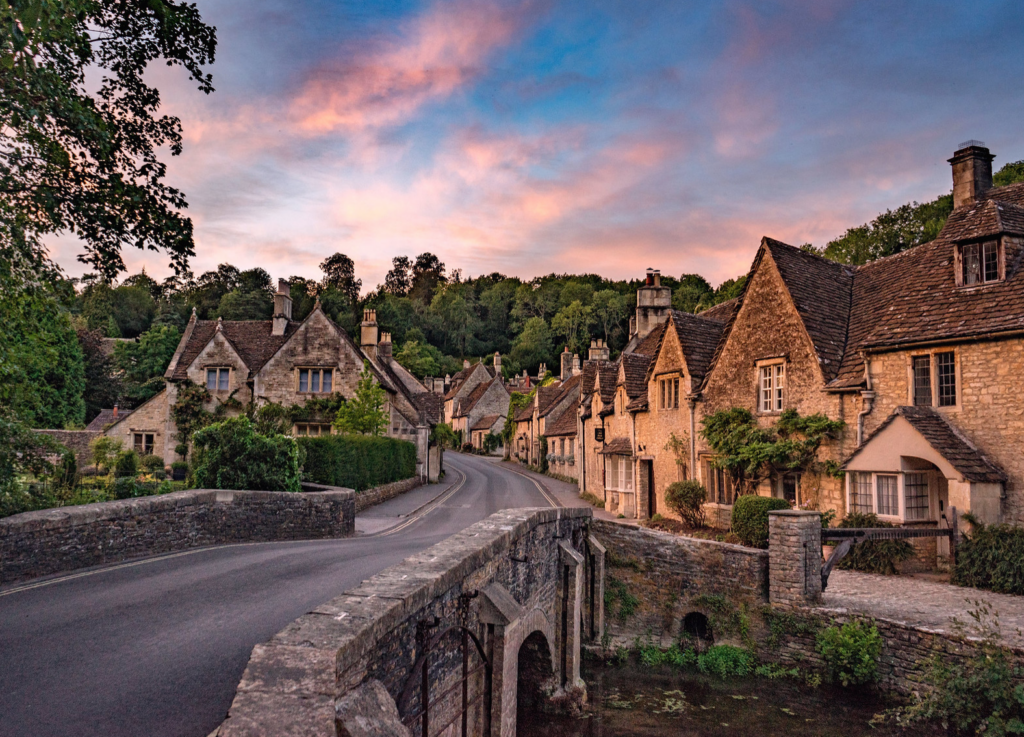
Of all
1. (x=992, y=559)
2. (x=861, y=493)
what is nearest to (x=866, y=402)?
(x=861, y=493)

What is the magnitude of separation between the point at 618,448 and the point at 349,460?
11652mm

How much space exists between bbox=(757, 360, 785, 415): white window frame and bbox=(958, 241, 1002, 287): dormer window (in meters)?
5.47

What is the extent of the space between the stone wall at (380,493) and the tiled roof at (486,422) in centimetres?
4095

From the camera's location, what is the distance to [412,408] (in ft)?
137

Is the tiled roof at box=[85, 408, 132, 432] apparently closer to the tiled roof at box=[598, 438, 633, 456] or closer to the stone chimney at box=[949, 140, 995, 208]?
the tiled roof at box=[598, 438, 633, 456]

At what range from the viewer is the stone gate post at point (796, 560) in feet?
51.1

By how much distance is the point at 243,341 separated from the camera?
3859 cm

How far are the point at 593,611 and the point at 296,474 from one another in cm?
971

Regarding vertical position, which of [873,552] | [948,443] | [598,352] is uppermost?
[598,352]

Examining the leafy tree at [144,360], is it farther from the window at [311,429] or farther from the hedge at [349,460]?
the hedge at [349,460]

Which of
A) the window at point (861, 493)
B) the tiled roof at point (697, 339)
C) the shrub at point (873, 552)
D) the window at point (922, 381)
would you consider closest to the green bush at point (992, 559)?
the shrub at point (873, 552)

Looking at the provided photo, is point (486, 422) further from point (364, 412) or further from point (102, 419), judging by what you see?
point (364, 412)

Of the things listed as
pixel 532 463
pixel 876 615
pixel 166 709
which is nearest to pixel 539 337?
pixel 532 463

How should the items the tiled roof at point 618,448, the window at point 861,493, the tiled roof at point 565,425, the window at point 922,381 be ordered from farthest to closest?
the tiled roof at point 565,425
the tiled roof at point 618,448
the window at point 861,493
the window at point 922,381
